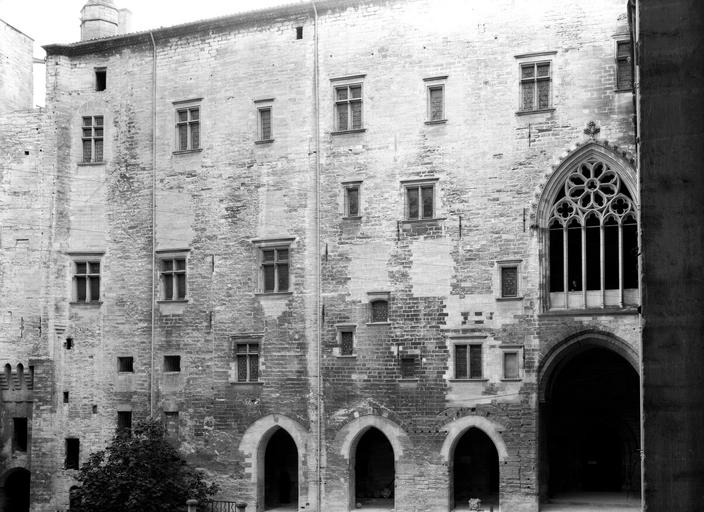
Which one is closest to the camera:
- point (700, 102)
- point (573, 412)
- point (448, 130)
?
point (700, 102)

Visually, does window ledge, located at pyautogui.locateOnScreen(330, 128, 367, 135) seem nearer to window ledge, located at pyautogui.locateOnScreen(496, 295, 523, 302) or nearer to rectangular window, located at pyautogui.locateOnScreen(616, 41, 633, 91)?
window ledge, located at pyautogui.locateOnScreen(496, 295, 523, 302)

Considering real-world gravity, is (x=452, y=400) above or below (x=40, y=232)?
below

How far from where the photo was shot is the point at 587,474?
116 ft

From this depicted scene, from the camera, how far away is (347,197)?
111 feet

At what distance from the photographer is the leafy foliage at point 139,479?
32.7 meters

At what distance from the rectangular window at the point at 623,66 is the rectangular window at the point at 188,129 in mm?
12908

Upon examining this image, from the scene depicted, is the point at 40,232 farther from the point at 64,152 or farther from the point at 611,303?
the point at 611,303

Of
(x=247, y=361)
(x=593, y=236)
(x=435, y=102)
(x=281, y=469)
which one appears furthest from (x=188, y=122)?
(x=593, y=236)

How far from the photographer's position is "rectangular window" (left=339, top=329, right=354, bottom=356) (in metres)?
33.5

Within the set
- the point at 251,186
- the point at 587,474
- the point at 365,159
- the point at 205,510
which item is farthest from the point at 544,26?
the point at 205,510

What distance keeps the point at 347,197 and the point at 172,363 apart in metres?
7.57

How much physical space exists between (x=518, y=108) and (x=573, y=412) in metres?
9.54

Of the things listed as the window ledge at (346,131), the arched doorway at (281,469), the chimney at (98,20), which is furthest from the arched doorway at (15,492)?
the window ledge at (346,131)

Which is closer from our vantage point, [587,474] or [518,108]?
[518,108]
